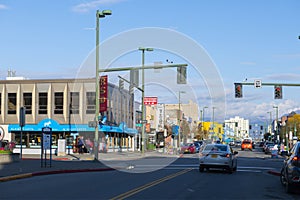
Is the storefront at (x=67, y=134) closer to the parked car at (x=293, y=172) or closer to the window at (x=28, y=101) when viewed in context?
the window at (x=28, y=101)

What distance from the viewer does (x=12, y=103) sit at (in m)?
58.1

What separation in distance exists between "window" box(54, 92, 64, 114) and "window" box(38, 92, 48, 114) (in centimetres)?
112

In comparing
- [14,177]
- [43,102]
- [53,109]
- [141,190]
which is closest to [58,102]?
[53,109]

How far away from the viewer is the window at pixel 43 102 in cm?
5706

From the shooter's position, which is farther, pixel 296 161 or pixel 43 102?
pixel 43 102

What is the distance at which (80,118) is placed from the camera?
55531 millimetres

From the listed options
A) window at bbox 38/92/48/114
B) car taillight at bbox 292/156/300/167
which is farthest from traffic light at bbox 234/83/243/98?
window at bbox 38/92/48/114

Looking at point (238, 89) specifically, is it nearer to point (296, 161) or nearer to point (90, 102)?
point (90, 102)

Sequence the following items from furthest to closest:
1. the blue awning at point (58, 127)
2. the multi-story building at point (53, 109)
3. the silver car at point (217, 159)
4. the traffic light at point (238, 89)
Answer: the multi-story building at point (53, 109)
the blue awning at point (58, 127)
the traffic light at point (238, 89)
the silver car at point (217, 159)

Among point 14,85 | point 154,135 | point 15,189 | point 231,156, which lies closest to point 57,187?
point 15,189

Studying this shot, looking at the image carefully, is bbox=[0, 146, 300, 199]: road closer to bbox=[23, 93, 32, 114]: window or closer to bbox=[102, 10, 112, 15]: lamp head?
bbox=[102, 10, 112, 15]: lamp head

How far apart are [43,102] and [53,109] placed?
1491mm

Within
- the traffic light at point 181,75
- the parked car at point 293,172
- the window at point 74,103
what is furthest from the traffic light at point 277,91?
the window at point 74,103

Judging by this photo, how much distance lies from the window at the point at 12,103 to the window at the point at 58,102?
4.93 m
